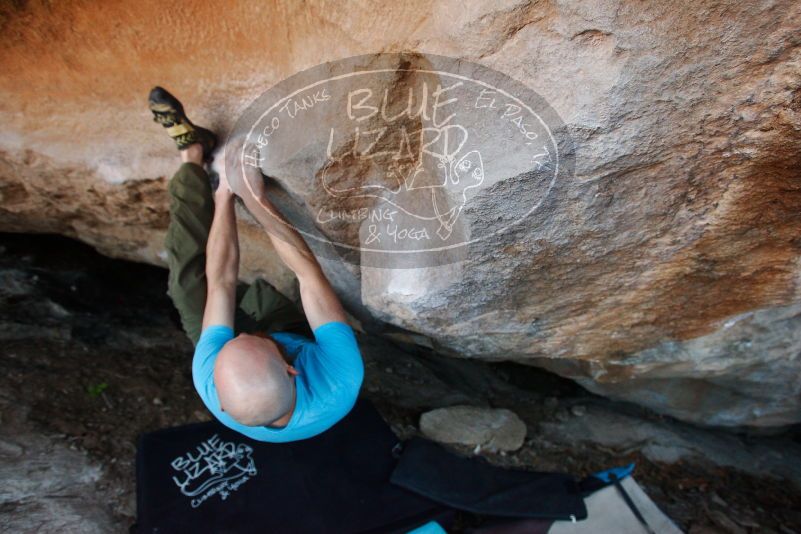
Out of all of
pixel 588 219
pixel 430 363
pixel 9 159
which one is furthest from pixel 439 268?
pixel 9 159

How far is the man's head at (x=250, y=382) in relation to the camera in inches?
50.1

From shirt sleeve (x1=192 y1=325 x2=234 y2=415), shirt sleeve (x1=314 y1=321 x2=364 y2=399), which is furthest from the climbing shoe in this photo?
shirt sleeve (x1=314 y1=321 x2=364 y2=399)

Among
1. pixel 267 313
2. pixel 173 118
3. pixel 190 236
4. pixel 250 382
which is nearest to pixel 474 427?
pixel 267 313

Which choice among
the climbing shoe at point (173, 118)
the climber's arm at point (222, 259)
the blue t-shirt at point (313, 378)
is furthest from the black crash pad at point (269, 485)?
the climbing shoe at point (173, 118)

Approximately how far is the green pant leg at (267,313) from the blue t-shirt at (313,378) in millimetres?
295

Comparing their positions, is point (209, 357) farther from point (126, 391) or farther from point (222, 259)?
point (126, 391)

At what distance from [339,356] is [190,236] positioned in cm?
56

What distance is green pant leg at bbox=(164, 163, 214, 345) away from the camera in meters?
1.57

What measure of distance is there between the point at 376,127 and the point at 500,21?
368 millimetres

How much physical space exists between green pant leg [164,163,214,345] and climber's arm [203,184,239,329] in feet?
0.27

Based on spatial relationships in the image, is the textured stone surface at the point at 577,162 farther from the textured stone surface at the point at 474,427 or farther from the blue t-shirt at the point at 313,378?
the textured stone surface at the point at 474,427

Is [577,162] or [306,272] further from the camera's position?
[306,272]

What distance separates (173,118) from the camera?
1484mm

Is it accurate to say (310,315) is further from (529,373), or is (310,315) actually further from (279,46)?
(529,373)
